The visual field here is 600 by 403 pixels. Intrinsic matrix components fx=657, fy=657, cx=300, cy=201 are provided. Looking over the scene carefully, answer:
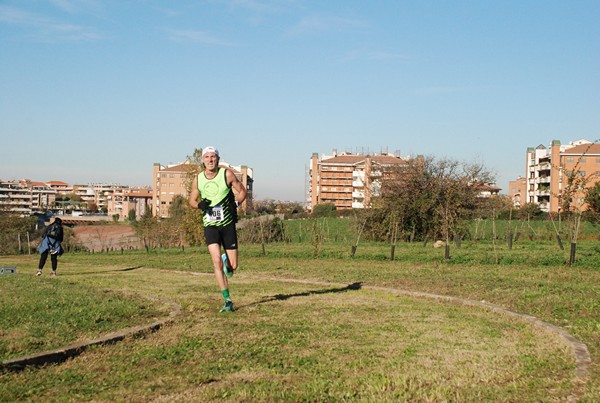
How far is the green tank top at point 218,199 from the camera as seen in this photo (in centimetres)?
882

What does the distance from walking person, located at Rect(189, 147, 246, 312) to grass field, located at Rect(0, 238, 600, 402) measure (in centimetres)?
66

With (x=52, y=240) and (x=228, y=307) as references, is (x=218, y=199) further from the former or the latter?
(x=52, y=240)

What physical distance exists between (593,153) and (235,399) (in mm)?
110538

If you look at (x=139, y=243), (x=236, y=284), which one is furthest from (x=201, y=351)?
(x=139, y=243)

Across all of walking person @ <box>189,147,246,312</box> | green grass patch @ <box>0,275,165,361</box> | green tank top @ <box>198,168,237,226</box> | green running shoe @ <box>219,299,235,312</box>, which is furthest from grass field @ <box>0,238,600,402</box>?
green tank top @ <box>198,168,237,226</box>

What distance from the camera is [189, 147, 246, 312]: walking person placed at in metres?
8.83

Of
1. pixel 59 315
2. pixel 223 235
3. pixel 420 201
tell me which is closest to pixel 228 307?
pixel 223 235

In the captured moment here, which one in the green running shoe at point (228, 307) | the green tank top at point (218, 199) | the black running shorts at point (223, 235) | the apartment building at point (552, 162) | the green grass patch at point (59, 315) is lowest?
the green grass patch at point (59, 315)

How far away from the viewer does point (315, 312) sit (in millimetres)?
8484

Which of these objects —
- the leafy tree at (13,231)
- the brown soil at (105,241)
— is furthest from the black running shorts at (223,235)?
the leafy tree at (13,231)

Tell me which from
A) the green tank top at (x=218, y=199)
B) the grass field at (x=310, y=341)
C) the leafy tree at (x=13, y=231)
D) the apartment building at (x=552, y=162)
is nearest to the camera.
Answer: the grass field at (x=310, y=341)

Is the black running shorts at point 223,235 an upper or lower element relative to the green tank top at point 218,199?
lower

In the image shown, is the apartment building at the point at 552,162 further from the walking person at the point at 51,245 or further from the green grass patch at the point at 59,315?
Answer: the green grass patch at the point at 59,315

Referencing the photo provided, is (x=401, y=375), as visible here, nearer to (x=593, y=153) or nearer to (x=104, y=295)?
(x=104, y=295)
